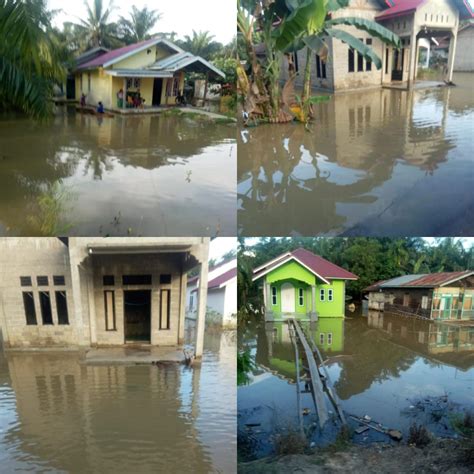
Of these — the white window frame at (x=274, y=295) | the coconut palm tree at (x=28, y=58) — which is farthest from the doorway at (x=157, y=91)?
the white window frame at (x=274, y=295)

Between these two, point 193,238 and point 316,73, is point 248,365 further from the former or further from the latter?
point 316,73

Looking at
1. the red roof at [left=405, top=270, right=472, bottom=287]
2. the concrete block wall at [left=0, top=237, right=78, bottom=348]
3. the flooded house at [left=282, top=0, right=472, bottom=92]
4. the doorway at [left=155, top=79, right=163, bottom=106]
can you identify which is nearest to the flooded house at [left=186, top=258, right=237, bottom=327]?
the concrete block wall at [left=0, top=237, right=78, bottom=348]

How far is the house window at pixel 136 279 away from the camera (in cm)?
254

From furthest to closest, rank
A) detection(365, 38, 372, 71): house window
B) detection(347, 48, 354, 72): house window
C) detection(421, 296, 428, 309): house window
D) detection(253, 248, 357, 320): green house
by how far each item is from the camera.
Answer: detection(347, 48, 354, 72): house window → detection(365, 38, 372, 71): house window → detection(421, 296, 428, 309): house window → detection(253, 248, 357, 320): green house

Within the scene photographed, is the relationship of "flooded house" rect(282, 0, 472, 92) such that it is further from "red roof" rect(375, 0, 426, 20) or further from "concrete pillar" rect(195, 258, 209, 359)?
"concrete pillar" rect(195, 258, 209, 359)

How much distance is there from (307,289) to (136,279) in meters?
0.98

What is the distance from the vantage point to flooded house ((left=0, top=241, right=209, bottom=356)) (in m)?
2.46

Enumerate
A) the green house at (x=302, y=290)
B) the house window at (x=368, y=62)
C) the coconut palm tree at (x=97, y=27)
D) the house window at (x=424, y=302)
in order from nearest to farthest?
the coconut palm tree at (x=97, y=27)
the green house at (x=302, y=290)
the house window at (x=424, y=302)
the house window at (x=368, y=62)

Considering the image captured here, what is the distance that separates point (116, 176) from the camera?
258cm

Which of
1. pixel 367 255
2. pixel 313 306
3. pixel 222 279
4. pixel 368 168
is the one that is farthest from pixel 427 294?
pixel 222 279

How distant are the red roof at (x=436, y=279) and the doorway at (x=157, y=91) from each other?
1.78m

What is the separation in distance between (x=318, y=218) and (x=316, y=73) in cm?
128

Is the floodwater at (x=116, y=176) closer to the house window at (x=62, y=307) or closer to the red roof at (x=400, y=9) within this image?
the house window at (x=62, y=307)

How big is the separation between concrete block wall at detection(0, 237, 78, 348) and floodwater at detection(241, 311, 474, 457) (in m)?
1.03
